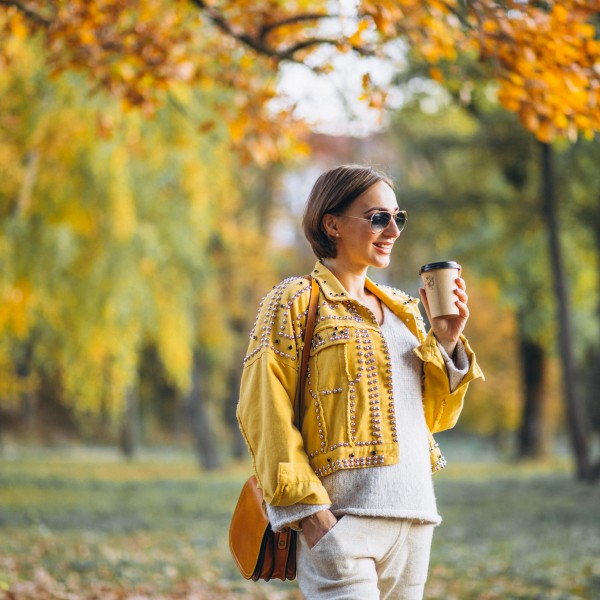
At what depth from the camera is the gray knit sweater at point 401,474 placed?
2533 millimetres

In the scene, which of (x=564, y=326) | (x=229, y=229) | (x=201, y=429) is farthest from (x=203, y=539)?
(x=201, y=429)

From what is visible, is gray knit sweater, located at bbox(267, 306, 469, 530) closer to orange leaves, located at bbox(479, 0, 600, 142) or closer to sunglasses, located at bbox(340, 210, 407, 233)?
sunglasses, located at bbox(340, 210, 407, 233)

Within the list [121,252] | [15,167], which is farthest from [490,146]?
[15,167]

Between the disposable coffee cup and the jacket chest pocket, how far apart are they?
0.30 meters

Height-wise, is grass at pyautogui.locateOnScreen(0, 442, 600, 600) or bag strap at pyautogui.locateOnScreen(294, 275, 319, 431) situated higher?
bag strap at pyautogui.locateOnScreen(294, 275, 319, 431)

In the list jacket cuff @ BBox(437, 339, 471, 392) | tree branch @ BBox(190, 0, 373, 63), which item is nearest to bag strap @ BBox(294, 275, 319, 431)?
jacket cuff @ BBox(437, 339, 471, 392)

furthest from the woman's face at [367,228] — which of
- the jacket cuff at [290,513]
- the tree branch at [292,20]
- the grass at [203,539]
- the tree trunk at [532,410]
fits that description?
the tree trunk at [532,410]

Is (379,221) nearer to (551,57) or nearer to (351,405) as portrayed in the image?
(351,405)

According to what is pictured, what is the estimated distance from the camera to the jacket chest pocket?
257cm

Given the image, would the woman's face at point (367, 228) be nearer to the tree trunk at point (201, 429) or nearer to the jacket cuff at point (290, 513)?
the jacket cuff at point (290, 513)

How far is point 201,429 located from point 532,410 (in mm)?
7343

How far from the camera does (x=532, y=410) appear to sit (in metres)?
19.6

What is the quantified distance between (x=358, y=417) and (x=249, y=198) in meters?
18.8

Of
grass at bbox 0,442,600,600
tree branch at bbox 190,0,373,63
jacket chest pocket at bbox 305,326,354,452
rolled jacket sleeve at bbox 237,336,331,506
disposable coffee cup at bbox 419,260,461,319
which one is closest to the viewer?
rolled jacket sleeve at bbox 237,336,331,506
